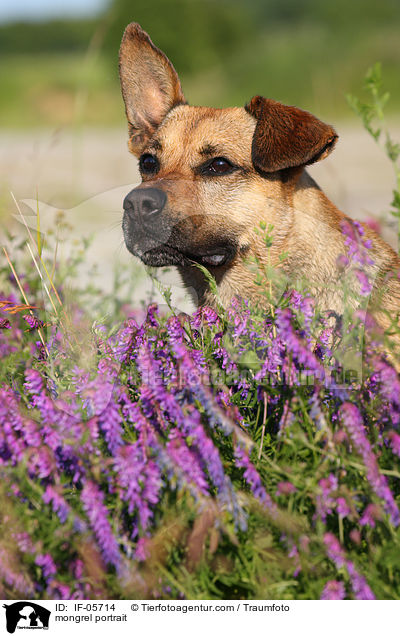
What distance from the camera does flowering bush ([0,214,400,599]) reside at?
1.94 m

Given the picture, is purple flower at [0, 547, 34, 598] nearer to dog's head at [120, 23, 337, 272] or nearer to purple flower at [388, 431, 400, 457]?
purple flower at [388, 431, 400, 457]

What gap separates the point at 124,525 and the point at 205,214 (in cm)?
161

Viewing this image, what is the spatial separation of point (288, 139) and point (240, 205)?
38 cm

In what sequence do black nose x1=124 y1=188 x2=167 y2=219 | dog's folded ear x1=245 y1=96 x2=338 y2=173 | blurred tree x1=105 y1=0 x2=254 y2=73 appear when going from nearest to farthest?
black nose x1=124 y1=188 x2=167 y2=219 → dog's folded ear x1=245 y1=96 x2=338 y2=173 → blurred tree x1=105 y1=0 x2=254 y2=73

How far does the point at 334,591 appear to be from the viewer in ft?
6.25

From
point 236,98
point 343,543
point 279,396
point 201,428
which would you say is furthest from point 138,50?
point 236,98

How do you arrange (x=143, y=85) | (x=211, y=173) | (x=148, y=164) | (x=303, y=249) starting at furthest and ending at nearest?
(x=143, y=85) → (x=148, y=164) → (x=211, y=173) → (x=303, y=249)

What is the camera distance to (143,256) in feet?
10.5

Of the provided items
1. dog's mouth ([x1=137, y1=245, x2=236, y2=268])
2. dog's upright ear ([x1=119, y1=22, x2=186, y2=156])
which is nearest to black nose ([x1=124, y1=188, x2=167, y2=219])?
dog's mouth ([x1=137, y1=245, x2=236, y2=268])

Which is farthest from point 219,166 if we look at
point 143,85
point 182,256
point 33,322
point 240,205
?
point 33,322

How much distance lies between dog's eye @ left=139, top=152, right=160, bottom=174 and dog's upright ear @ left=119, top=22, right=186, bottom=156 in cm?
33

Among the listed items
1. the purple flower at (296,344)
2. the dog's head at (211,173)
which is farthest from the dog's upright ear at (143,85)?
the purple flower at (296,344)

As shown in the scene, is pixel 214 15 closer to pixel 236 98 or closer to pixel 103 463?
pixel 236 98
